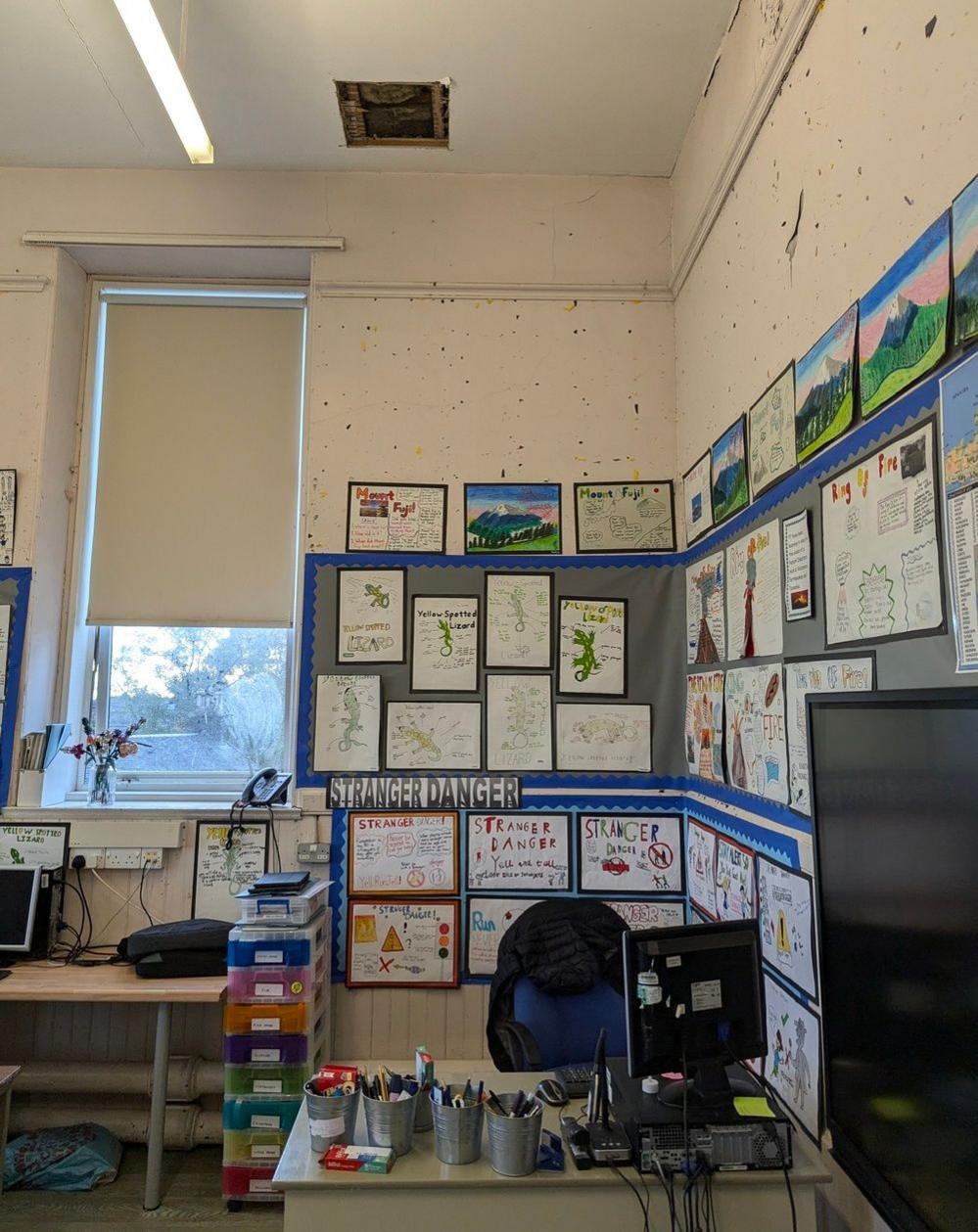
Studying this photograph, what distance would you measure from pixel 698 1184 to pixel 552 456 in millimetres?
2468

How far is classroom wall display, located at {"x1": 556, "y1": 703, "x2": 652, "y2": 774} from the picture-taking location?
123 inches

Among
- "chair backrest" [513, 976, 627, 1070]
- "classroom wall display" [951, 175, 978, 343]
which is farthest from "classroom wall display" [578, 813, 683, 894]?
"classroom wall display" [951, 175, 978, 343]

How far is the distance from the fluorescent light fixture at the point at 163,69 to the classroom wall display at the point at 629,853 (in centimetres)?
255

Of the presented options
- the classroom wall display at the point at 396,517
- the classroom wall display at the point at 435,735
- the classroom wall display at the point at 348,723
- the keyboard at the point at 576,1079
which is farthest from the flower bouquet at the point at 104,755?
the keyboard at the point at 576,1079

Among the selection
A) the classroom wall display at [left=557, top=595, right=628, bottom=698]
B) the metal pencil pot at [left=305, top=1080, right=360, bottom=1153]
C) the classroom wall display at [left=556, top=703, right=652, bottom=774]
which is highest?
the classroom wall display at [left=557, top=595, right=628, bottom=698]

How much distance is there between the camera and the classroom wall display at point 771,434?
2045mm

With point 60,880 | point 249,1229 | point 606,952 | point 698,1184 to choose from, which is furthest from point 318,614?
point 698,1184

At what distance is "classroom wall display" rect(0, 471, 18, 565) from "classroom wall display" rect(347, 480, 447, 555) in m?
1.35

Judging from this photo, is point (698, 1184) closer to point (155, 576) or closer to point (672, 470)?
point (672, 470)

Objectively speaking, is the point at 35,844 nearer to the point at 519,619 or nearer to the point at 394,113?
the point at 519,619

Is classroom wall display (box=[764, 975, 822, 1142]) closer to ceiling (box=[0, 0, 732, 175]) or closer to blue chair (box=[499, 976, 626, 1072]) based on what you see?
blue chair (box=[499, 976, 626, 1072])

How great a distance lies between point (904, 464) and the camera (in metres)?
1.48

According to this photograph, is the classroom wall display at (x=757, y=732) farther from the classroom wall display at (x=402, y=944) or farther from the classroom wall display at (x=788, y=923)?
the classroom wall display at (x=402, y=944)

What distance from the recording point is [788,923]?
198 centimetres
